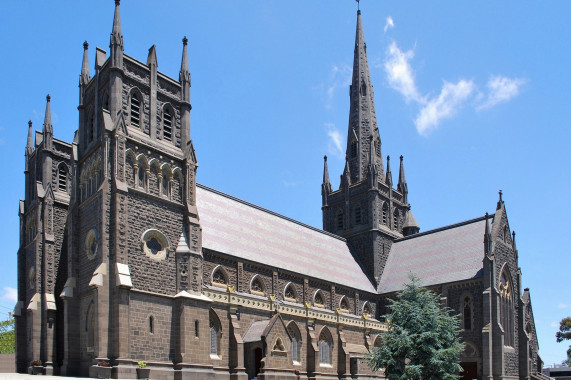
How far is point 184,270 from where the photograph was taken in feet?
115

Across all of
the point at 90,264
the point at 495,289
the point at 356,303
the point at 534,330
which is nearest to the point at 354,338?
the point at 356,303

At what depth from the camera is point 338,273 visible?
52.4 meters

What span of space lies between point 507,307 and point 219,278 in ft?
81.0

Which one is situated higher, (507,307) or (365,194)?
(365,194)

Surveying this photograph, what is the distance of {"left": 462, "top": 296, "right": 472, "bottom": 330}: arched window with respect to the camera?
48.2 metres

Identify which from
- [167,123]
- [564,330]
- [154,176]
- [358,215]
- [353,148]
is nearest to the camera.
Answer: [154,176]

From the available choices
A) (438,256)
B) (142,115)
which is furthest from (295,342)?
(142,115)

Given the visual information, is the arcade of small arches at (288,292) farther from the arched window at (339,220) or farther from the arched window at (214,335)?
the arched window at (339,220)

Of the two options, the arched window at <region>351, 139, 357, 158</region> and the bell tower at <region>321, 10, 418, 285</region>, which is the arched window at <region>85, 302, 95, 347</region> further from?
the arched window at <region>351, 139, 357, 158</region>

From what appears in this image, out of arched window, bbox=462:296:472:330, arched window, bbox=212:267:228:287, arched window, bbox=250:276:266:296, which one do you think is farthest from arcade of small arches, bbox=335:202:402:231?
arched window, bbox=212:267:228:287

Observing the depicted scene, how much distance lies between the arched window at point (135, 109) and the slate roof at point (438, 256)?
2865 cm

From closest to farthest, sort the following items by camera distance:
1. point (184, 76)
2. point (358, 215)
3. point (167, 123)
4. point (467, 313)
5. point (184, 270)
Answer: point (184, 270), point (167, 123), point (184, 76), point (467, 313), point (358, 215)

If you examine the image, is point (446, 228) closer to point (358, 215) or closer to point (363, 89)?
point (358, 215)

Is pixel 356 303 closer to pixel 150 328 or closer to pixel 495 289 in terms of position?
pixel 495 289
